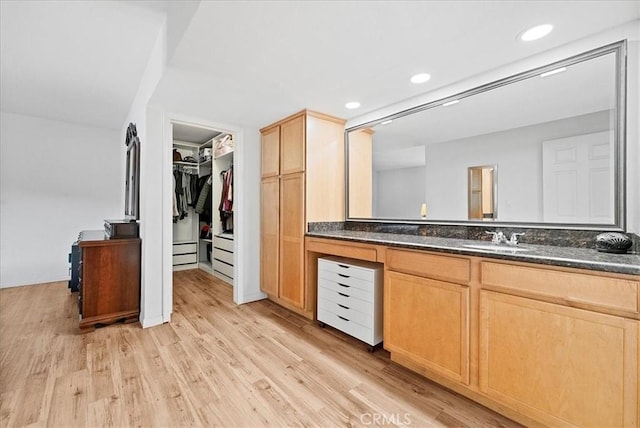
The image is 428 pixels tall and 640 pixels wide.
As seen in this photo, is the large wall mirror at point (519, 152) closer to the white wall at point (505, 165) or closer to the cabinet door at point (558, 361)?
the white wall at point (505, 165)

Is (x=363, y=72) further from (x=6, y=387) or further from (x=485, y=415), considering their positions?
(x=6, y=387)

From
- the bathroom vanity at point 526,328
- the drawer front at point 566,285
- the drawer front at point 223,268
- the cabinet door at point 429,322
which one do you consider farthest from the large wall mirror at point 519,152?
the drawer front at point 223,268

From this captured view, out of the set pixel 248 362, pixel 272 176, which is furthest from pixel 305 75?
pixel 248 362

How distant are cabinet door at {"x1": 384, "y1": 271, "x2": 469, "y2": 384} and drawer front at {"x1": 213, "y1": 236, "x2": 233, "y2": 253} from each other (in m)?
2.76

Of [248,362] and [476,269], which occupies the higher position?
[476,269]

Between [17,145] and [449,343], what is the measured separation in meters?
5.73

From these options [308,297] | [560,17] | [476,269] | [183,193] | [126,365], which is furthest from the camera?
[183,193]

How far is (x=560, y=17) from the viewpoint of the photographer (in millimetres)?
1393

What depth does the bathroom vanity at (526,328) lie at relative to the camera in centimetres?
113

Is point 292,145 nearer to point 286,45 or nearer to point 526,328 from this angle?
point 286,45

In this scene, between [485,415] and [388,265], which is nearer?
[485,415]

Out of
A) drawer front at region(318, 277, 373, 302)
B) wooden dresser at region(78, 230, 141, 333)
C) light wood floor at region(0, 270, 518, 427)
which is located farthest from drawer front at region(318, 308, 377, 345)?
wooden dresser at region(78, 230, 141, 333)

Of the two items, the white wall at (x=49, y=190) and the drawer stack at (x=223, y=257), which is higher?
the white wall at (x=49, y=190)

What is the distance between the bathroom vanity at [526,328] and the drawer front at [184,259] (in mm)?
4165
